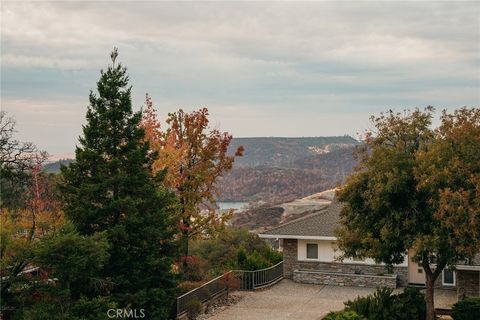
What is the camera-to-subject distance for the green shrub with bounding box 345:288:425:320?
21266 mm

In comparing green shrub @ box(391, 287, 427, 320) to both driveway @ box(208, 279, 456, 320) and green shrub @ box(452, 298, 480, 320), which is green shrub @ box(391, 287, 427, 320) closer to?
green shrub @ box(452, 298, 480, 320)

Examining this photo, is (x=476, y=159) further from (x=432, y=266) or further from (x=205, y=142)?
(x=205, y=142)

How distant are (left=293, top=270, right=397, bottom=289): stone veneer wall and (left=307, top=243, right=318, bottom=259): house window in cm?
80

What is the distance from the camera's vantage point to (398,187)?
778 inches

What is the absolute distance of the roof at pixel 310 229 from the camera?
31.4 meters

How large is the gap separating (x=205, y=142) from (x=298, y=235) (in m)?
7.01

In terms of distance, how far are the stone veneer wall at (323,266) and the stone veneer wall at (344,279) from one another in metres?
0.32

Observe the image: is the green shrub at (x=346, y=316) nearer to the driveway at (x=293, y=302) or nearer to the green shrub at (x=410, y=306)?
the green shrub at (x=410, y=306)

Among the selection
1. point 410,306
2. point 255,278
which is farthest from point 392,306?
point 255,278

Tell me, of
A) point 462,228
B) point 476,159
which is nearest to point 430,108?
point 476,159

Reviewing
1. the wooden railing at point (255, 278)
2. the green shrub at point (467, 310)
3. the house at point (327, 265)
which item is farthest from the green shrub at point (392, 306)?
the wooden railing at point (255, 278)

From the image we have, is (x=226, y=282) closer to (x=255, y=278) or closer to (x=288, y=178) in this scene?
(x=255, y=278)

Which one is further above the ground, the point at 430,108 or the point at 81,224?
the point at 430,108

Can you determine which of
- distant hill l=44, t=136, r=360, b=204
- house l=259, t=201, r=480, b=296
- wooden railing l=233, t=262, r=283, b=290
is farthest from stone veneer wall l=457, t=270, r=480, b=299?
distant hill l=44, t=136, r=360, b=204
